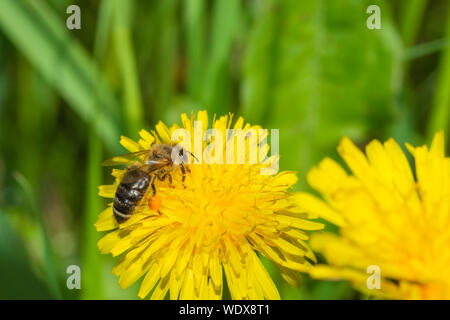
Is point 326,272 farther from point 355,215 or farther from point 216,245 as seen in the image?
point 216,245

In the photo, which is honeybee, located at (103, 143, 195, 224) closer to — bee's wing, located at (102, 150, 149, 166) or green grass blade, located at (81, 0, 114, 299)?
bee's wing, located at (102, 150, 149, 166)

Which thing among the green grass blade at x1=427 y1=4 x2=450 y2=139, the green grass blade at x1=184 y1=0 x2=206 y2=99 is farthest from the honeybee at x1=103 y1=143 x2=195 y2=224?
the green grass blade at x1=427 y1=4 x2=450 y2=139

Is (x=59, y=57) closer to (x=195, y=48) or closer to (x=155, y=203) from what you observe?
(x=195, y=48)

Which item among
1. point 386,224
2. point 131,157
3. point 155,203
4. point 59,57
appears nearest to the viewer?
point 386,224

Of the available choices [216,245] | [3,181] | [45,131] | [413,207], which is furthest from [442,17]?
[3,181]

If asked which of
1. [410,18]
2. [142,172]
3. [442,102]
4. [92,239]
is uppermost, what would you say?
[410,18]

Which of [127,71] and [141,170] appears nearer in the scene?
[141,170]

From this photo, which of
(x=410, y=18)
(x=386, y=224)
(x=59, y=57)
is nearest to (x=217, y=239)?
(x=386, y=224)
